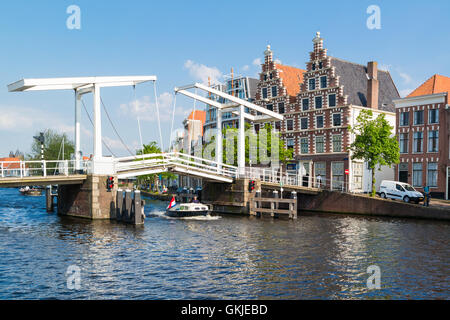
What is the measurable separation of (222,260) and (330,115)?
95.2 feet

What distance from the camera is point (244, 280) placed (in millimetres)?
13664

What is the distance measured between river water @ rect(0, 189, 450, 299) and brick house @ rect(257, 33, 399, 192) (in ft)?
50.8

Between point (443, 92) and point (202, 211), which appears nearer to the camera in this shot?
point (202, 211)

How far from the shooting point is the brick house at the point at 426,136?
34.8m

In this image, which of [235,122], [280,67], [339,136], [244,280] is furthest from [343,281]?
[235,122]

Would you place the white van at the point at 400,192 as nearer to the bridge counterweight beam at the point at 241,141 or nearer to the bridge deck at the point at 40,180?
the bridge counterweight beam at the point at 241,141

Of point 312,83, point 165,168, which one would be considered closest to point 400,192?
point 312,83

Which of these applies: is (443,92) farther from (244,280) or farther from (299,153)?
(244,280)

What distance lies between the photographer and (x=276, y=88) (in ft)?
157

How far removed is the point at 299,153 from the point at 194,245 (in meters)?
27.5

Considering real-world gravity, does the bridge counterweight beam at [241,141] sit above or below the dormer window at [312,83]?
below

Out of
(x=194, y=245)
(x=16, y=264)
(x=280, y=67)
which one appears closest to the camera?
(x=16, y=264)

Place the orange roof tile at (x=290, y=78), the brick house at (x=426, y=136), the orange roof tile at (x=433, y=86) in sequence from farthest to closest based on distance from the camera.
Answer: the orange roof tile at (x=290, y=78), the orange roof tile at (x=433, y=86), the brick house at (x=426, y=136)

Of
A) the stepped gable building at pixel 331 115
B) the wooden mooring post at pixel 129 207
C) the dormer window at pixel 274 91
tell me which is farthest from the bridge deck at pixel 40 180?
the dormer window at pixel 274 91
